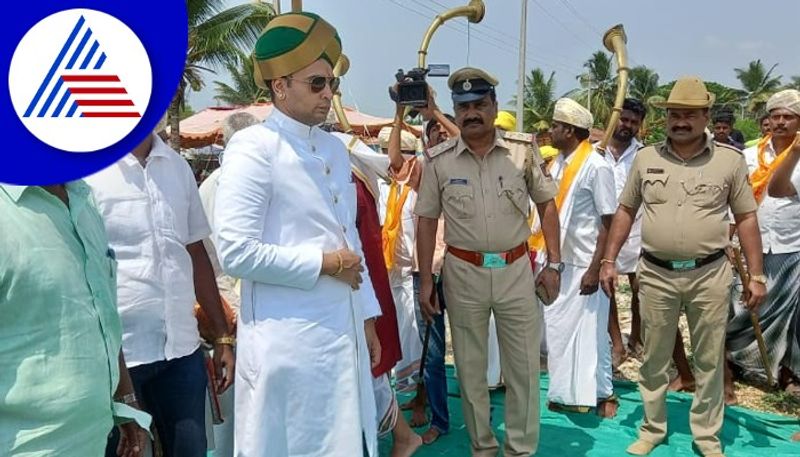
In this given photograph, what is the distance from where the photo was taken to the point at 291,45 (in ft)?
7.08

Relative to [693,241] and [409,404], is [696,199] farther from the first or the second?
[409,404]

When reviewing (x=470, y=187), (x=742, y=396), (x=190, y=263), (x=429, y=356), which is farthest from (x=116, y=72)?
(x=742, y=396)

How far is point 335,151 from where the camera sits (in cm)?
236

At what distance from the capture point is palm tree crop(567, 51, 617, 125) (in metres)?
35.8

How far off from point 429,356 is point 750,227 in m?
1.87

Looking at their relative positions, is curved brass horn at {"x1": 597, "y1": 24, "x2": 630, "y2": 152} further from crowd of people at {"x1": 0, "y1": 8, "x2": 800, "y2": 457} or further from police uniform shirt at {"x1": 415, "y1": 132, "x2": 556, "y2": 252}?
police uniform shirt at {"x1": 415, "y1": 132, "x2": 556, "y2": 252}

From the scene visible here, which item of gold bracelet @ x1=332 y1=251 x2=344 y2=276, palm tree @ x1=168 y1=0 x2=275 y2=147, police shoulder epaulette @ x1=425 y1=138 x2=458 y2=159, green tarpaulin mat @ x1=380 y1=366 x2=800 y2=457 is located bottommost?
green tarpaulin mat @ x1=380 y1=366 x2=800 y2=457

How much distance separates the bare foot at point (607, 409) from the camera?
4230 millimetres

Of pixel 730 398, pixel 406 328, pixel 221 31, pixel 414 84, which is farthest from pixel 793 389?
pixel 221 31

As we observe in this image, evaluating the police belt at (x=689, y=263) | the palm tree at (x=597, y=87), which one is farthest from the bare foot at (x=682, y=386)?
the palm tree at (x=597, y=87)

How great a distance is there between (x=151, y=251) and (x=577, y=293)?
9.59 feet

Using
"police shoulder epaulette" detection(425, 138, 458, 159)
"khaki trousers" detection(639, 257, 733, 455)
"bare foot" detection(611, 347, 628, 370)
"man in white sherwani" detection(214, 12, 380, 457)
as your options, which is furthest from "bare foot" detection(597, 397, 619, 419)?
"man in white sherwani" detection(214, 12, 380, 457)

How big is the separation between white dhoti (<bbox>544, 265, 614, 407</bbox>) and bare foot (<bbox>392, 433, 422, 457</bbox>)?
1187 millimetres

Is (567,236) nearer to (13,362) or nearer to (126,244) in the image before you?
(126,244)
